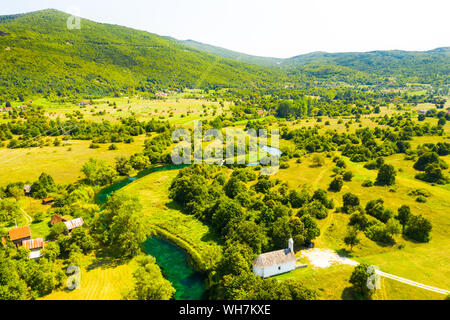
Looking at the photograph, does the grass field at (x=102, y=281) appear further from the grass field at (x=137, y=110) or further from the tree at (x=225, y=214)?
the grass field at (x=137, y=110)

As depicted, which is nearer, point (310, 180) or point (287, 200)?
point (287, 200)

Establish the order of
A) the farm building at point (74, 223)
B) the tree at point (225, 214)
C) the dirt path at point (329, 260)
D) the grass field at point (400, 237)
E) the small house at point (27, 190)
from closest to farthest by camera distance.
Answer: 1. the dirt path at point (329, 260)
2. the grass field at point (400, 237)
3. the farm building at point (74, 223)
4. the tree at point (225, 214)
5. the small house at point (27, 190)

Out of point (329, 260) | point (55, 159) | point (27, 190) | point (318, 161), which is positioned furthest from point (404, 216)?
point (55, 159)

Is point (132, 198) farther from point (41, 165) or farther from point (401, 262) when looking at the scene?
point (41, 165)

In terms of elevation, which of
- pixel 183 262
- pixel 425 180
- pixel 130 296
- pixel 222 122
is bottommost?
pixel 183 262

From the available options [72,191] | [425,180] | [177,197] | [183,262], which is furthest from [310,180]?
[72,191]

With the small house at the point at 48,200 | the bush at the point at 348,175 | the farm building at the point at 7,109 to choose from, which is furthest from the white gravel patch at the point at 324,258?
the farm building at the point at 7,109
